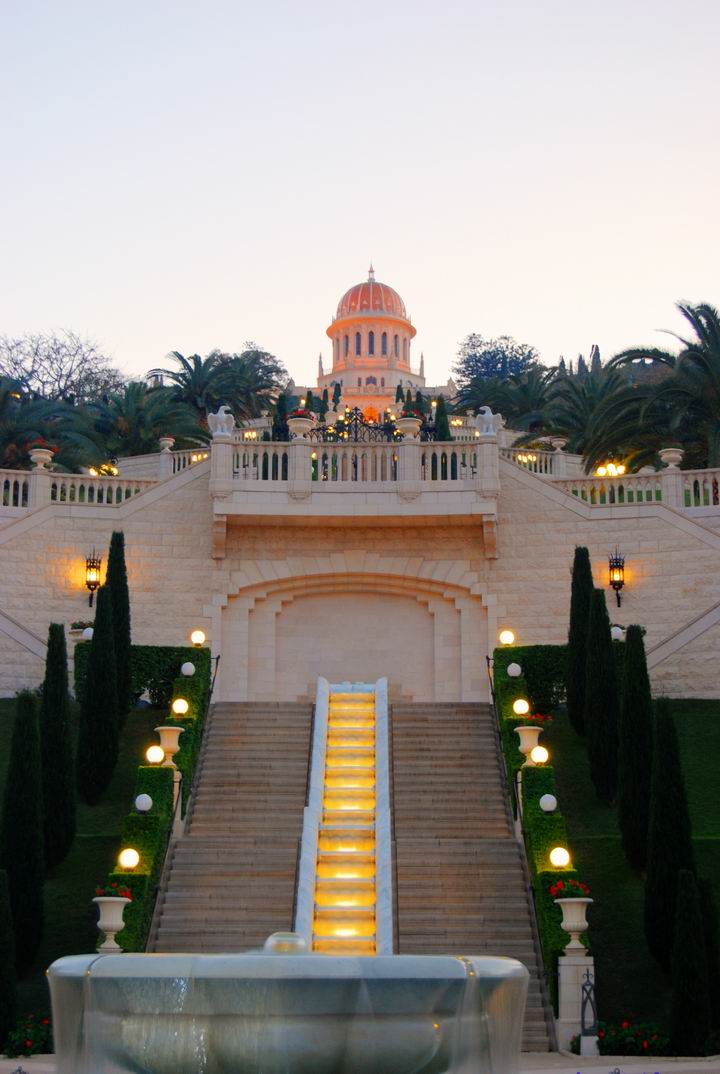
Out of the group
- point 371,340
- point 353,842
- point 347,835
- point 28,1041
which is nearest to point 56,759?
point 347,835

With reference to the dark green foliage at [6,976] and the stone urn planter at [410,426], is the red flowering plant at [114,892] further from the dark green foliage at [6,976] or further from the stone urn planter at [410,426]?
the stone urn planter at [410,426]

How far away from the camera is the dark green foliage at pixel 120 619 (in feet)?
90.0

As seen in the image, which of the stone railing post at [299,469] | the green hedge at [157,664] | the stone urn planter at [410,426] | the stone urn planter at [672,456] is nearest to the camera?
the green hedge at [157,664]

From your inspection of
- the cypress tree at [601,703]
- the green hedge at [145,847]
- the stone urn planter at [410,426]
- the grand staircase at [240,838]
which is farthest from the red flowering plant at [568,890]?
the stone urn planter at [410,426]

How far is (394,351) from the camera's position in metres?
102

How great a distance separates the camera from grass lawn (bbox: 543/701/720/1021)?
19.2 metres

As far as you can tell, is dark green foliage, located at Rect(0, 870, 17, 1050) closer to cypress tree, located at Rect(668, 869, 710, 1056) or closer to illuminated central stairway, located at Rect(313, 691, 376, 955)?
illuminated central stairway, located at Rect(313, 691, 376, 955)

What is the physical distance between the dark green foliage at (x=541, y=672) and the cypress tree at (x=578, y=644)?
2.92ft

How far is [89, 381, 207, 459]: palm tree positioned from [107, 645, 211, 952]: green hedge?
58.8ft

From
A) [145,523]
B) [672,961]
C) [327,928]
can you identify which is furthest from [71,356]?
[672,961]

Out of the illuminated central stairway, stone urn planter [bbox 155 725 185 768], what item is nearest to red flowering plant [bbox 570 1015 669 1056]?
the illuminated central stairway

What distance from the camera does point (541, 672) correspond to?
→ 92.9 feet

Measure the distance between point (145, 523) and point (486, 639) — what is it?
820 centimetres

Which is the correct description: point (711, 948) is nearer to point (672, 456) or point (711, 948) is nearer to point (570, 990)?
point (570, 990)
